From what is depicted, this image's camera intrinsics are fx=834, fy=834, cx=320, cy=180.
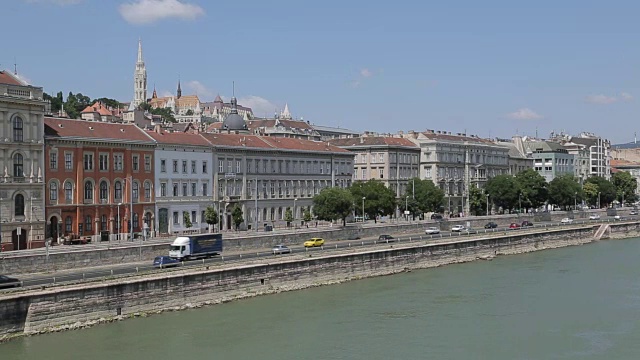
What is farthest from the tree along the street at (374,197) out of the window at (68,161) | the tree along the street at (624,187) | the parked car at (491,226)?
the tree along the street at (624,187)

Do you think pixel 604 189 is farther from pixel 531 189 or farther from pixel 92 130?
pixel 92 130

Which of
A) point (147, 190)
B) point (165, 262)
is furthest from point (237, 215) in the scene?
point (165, 262)

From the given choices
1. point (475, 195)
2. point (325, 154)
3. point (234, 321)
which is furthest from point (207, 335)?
point (475, 195)

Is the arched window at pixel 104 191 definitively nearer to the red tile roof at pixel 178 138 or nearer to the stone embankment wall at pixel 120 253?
the red tile roof at pixel 178 138

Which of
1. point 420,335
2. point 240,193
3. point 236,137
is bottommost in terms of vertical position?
point 420,335

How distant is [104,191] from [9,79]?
11.3 metres

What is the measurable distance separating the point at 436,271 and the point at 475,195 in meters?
50.1

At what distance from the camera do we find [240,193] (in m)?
77.4

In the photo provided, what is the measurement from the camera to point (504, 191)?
108 metres

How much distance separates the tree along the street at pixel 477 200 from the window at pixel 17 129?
65.0 metres

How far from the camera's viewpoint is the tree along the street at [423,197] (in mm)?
94875

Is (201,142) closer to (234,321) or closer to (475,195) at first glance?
(234,321)

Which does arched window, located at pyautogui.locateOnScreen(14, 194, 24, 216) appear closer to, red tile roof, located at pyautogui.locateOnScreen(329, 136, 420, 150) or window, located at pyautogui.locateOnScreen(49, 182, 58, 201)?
window, located at pyautogui.locateOnScreen(49, 182, 58, 201)

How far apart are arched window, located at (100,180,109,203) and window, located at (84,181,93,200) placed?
1.02 m
